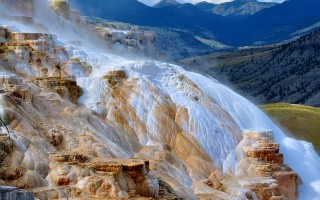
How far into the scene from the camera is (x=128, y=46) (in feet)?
207

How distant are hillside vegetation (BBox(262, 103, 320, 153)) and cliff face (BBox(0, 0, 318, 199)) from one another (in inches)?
1243

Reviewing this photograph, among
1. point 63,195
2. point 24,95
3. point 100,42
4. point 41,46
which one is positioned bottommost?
point 63,195

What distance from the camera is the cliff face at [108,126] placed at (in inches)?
879

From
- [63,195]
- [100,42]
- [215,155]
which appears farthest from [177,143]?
[100,42]

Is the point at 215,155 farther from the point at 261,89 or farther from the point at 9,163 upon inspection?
the point at 261,89

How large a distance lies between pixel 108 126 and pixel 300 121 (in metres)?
49.8

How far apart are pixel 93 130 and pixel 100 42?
31152mm

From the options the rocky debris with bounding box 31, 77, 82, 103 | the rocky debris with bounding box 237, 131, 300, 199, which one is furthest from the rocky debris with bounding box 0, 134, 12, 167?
the rocky debris with bounding box 237, 131, 300, 199

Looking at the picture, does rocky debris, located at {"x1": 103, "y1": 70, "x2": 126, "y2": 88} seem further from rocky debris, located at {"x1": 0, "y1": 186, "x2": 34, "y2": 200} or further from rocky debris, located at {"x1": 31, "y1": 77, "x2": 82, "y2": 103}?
rocky debris, located at {"x1": 0, "y1": 186, "x2": 34, "y2": 200}

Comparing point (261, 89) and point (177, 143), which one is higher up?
point (261, 89)

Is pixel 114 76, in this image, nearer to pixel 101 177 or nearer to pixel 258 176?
pixel 258 176

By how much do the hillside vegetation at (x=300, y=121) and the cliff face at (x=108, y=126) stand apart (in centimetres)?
3156

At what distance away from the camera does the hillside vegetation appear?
70.1 metres

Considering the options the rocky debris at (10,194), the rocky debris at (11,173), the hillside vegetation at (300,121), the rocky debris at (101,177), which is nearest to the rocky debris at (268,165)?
the rocky debris at (101,177)
